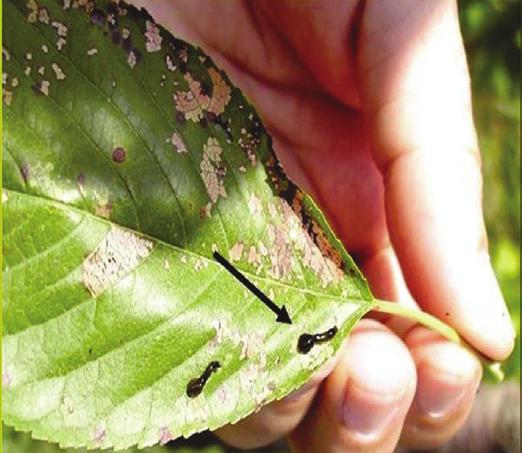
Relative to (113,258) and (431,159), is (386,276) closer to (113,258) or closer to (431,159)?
(431,159)

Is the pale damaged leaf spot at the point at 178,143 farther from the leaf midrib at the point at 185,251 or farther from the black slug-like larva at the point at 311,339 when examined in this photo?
the black slug-like larva at the point at 311,339

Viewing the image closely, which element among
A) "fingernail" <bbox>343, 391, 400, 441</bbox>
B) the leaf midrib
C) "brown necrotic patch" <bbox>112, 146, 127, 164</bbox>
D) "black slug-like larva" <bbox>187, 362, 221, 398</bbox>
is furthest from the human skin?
"brown necrotic patch" <bbox>112, 146, 127, 164</bbox>

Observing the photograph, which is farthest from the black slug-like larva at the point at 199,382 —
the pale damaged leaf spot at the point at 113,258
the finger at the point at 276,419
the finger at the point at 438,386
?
the finger at the point at 438,386

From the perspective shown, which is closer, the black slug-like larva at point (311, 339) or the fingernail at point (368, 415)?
the black slug-like larva at point (311, 339)

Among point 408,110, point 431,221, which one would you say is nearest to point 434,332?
point 431,221

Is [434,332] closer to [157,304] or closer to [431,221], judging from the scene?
[431,221]

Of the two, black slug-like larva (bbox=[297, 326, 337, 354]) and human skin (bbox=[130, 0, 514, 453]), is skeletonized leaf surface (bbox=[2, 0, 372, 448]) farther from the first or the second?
human skin (bbox=[130, 0, 514, 453])
